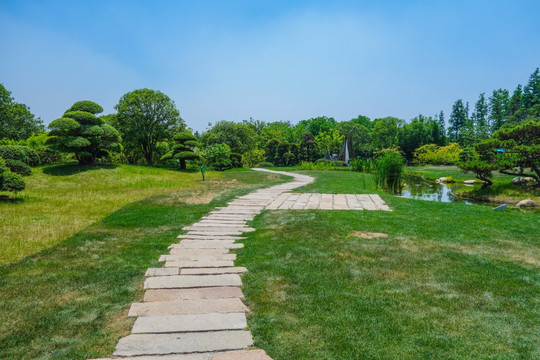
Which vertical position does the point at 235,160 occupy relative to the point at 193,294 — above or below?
above

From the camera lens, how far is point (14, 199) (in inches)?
348

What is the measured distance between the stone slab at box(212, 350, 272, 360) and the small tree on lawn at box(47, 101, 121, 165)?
16.8m

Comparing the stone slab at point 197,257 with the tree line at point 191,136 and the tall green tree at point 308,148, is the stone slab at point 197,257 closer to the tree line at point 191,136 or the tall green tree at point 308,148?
the tree line at point 191,136

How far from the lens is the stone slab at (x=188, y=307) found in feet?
8.17

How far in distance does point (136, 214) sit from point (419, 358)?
6177 mm

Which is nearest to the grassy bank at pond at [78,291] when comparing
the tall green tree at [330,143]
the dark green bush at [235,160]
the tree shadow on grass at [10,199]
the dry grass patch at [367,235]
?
the dry grass patch at [367,235]

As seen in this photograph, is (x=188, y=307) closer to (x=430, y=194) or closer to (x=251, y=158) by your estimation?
(x=430, y=194)

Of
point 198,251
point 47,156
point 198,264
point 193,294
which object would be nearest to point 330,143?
point 47,156

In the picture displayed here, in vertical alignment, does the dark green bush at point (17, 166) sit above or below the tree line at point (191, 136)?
below

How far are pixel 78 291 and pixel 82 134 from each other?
16.2m

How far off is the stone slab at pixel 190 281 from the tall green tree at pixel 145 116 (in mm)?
22262

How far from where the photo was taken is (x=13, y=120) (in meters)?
25.7

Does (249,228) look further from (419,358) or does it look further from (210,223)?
(419,358)

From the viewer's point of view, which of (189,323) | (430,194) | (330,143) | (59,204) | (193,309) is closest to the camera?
(189,323)
